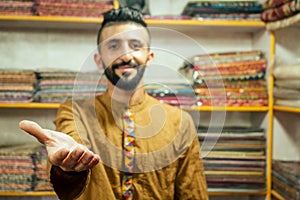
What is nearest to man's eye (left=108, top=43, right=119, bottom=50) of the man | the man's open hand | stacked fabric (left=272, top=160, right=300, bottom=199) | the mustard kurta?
the man

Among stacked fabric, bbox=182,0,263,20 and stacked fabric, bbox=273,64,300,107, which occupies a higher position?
stacked fabric, bbox=182,0,263,20

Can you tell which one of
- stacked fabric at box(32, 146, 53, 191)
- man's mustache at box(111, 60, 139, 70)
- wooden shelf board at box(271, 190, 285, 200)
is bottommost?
wooden shelf board at box(271, 190, 285, 200)

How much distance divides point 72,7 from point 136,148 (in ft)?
2.06

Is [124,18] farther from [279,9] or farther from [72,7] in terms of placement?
[279,9]

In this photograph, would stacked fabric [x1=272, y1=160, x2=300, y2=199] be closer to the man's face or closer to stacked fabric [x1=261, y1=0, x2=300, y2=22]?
stacked fabric [x1=261, y1=0, x2=300, y2=22]

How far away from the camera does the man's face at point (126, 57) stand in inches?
22.3

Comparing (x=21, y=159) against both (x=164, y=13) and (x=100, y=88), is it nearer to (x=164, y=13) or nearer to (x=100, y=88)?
(x=100, y=88)

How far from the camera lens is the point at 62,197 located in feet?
1.74

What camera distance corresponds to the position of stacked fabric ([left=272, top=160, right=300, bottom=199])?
1002 millimetres

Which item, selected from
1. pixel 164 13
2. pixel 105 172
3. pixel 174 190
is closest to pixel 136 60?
pixel 105 172

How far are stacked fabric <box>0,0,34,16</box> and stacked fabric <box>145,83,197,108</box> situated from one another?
0.55 meters

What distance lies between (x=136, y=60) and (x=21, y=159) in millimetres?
689

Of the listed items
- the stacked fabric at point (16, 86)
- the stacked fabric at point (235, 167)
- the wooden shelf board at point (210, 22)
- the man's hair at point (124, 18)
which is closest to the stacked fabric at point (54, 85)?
the stacked fabric at point (16, 86)

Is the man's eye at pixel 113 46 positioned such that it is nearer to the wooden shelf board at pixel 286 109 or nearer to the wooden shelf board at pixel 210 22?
the wooden shelf board at pixel 210 22
